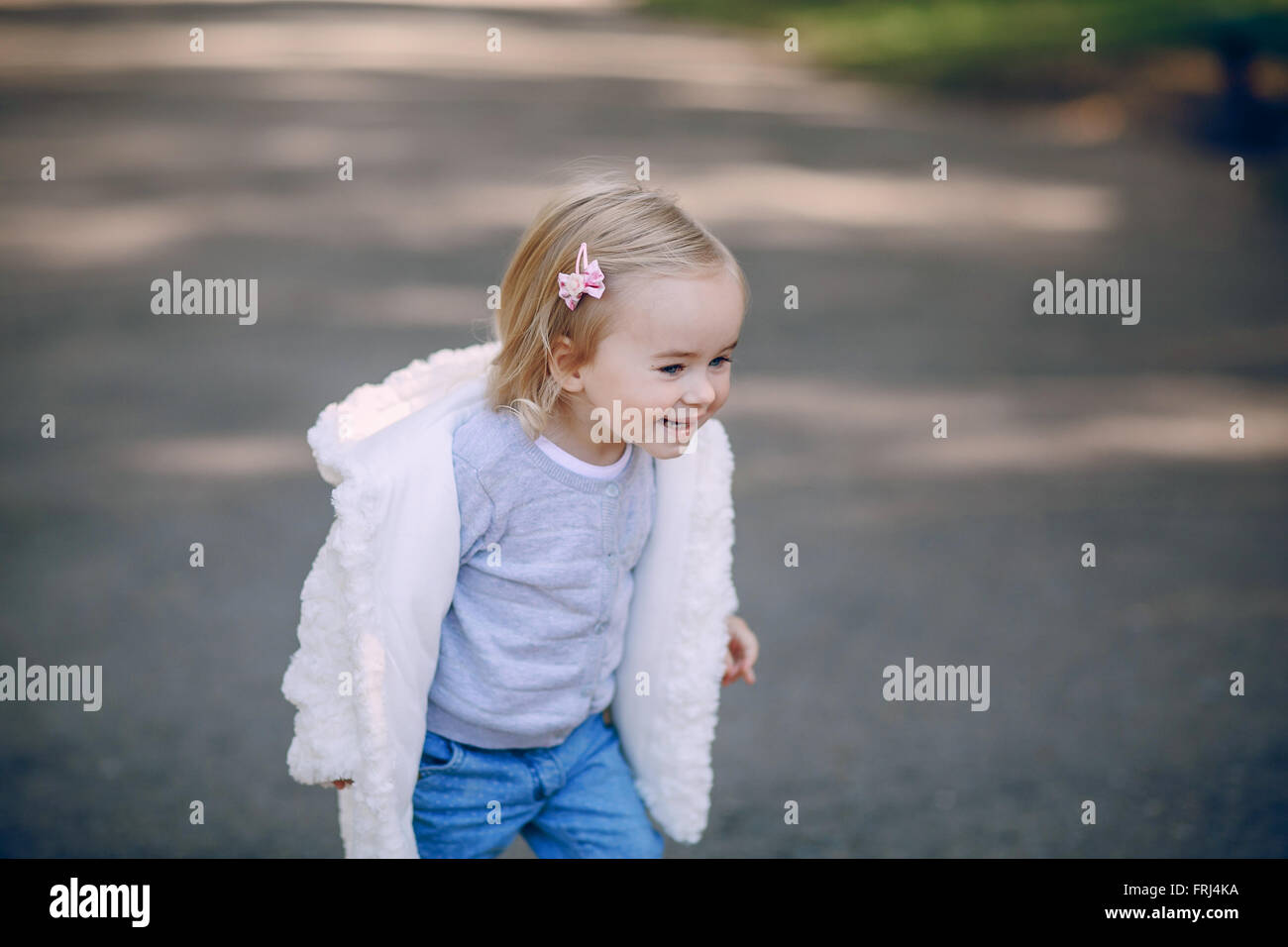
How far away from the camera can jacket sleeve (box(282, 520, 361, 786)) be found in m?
2.18

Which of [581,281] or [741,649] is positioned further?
[741,649]

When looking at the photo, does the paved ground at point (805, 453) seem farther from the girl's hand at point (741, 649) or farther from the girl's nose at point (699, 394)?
the girl's nose at point (699, 394)

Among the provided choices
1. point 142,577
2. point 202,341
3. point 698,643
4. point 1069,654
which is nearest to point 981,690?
point 1069,654

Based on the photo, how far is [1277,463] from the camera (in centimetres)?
521

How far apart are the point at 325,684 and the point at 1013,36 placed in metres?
12.5

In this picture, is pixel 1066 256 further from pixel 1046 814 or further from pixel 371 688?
pixel 371 688

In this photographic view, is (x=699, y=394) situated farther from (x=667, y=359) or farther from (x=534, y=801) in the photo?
(x=534, y=801)

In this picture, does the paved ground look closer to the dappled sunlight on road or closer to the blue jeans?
the dappled sunlight on road

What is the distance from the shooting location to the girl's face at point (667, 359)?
2.05 m

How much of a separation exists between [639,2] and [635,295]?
1780 centimetres

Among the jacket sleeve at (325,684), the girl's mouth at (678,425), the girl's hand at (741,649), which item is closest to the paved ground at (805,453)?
the girl's hand at (741,649)

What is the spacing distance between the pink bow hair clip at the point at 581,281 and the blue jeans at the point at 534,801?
0.79 meters

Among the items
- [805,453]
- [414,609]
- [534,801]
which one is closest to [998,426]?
[805,453]

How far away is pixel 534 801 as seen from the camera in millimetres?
2389
